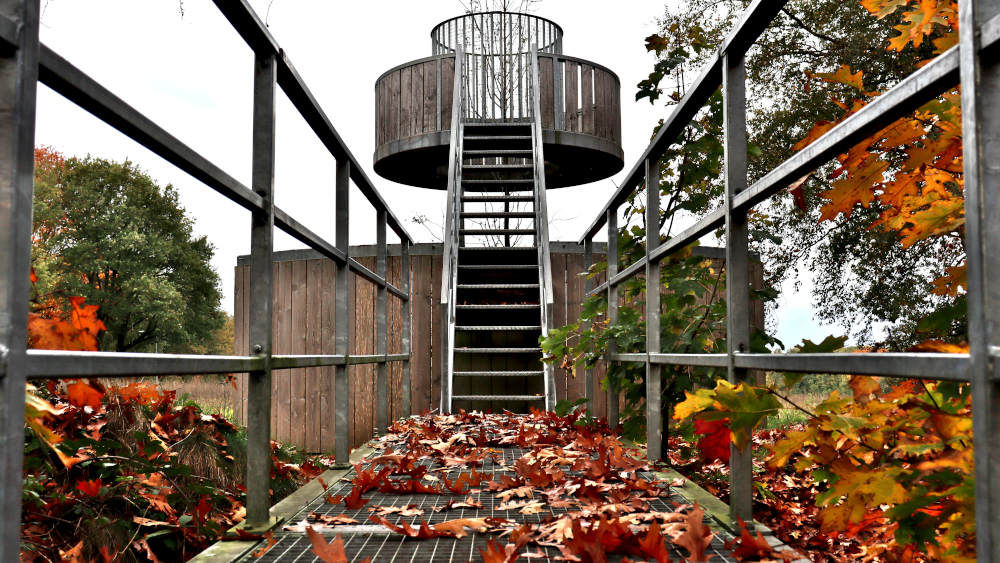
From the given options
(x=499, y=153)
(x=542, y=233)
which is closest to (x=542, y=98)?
(x=499, y=153)

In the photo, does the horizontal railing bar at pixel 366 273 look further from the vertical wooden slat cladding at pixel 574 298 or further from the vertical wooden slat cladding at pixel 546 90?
the vertical wooden slat cladding at pixel 546 90

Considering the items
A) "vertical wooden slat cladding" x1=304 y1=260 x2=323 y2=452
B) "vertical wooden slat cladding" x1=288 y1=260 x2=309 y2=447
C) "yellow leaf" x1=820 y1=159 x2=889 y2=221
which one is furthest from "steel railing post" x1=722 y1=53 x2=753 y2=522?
"vertical wooden slat cladding" x1=288 y1=260 x2=309 y2=447

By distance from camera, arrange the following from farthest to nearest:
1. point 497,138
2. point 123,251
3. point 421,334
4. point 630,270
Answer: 1. point 123,251
2. point 497,138
3. point 421,334
4. point 630,270

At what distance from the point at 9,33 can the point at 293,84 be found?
61.9 inches

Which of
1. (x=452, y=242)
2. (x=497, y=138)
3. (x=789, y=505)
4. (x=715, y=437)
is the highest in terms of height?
(x=497, y=138)

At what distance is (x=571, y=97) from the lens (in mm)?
9641

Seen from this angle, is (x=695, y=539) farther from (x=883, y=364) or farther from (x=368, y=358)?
(x=368, y=358)

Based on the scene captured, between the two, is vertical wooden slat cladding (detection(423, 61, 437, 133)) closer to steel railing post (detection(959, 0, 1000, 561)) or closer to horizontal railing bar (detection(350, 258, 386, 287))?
horizontal railing bar (detection(350, 258, 386, 287))

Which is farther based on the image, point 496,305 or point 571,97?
point 571,97

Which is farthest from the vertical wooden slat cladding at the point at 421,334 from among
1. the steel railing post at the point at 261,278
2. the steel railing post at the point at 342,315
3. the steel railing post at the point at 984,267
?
the steel railing post at the point at 984,267

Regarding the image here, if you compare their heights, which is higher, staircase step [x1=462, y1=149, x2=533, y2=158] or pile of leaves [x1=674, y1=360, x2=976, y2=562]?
staircase step [x1=462, y1=149, x2=533, y2=158]

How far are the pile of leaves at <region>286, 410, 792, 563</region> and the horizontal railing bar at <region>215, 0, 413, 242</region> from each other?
4.55ft

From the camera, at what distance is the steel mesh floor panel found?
1.83 metres

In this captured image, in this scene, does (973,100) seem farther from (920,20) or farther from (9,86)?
(9,86)
